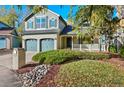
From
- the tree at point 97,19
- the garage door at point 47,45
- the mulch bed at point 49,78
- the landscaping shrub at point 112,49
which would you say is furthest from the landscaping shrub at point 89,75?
the tree at point 97,19

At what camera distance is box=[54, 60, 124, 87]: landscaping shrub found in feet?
18.6

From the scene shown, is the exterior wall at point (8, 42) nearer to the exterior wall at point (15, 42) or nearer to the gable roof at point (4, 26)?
the exterior wall at point (15, 42)

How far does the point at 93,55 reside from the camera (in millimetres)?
6418

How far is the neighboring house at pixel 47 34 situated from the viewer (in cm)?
654

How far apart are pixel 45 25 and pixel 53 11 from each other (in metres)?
0.47

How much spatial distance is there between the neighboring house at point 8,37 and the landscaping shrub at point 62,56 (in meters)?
0.68

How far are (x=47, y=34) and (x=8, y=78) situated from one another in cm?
156

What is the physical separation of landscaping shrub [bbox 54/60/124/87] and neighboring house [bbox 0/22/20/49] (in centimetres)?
146

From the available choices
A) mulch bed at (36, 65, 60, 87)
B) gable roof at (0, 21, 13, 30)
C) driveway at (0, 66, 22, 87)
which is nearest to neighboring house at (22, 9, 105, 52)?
gable roof at (0, 21, 13, 30)

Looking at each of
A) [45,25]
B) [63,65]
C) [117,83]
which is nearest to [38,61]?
[63,65]

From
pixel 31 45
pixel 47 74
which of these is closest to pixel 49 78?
pixel 47 74

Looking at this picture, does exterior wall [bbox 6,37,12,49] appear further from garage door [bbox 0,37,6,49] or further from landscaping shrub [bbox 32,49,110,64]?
landscaping shrub [bbox 32,49,110,64]
